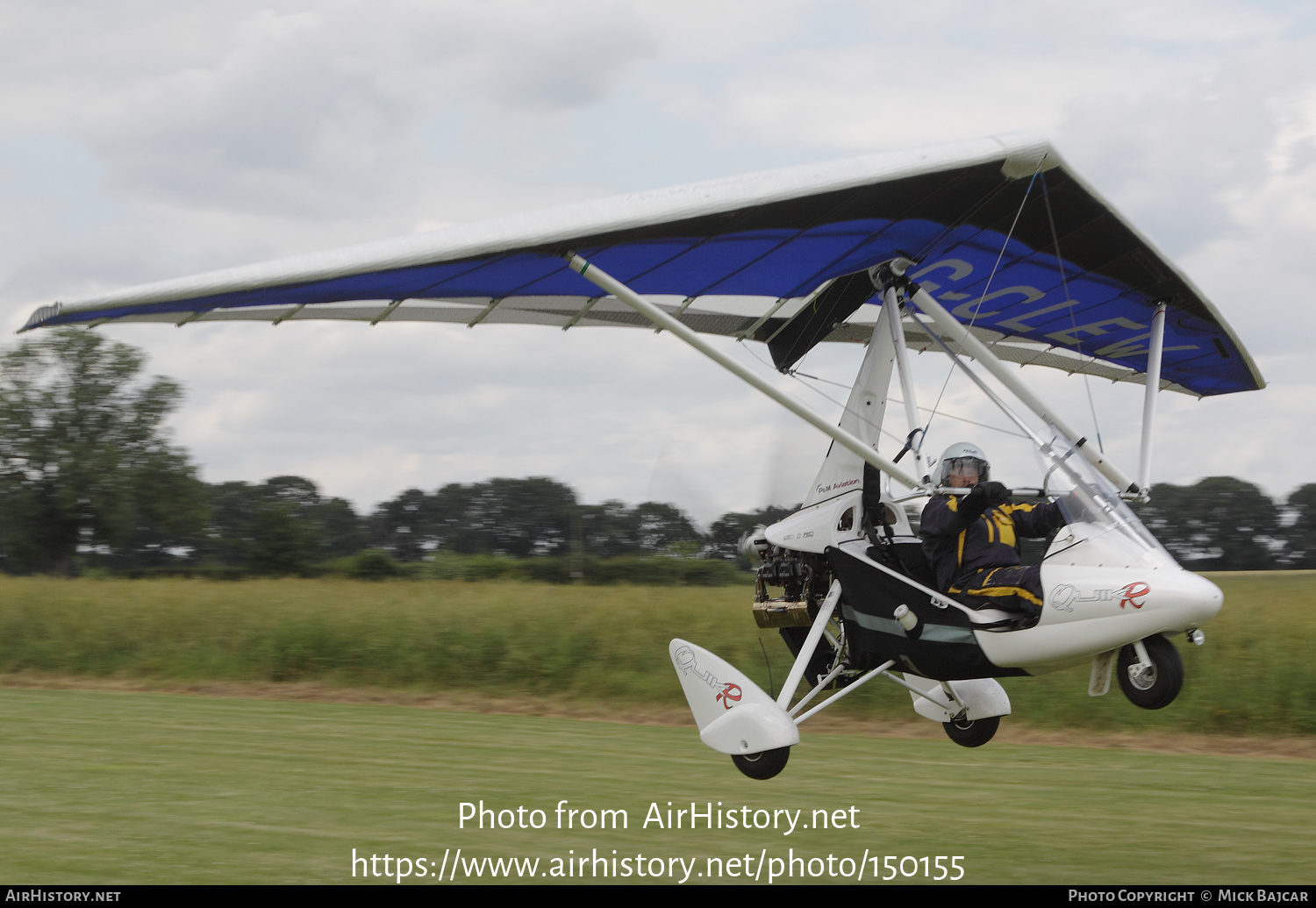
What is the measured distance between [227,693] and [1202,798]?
1472cm

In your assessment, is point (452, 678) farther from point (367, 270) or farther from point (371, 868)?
point (367, 270)

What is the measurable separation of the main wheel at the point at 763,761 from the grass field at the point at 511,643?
23.5 ft

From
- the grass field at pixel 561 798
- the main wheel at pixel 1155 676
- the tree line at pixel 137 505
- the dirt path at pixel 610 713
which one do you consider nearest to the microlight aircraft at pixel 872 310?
the main wheel at pixel 1155 676

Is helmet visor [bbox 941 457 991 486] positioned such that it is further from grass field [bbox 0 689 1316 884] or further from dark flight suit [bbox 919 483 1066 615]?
grass field [bbox 0 689 1316 884]

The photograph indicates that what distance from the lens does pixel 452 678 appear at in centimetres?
1858

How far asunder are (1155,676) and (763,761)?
228 cm

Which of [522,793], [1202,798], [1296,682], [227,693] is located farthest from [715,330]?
[227,693]

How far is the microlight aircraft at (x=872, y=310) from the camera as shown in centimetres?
574

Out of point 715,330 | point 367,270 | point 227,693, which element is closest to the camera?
point 367,270

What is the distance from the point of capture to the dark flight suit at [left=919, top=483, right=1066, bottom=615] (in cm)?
596

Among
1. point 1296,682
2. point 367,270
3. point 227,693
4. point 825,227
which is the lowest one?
point 227,693

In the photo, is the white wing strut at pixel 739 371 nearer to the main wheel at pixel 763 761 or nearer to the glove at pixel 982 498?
the glove at pixel 982 498

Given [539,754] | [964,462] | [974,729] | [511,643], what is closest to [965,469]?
[964,462]

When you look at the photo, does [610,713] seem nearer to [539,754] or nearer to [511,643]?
[511,643]
